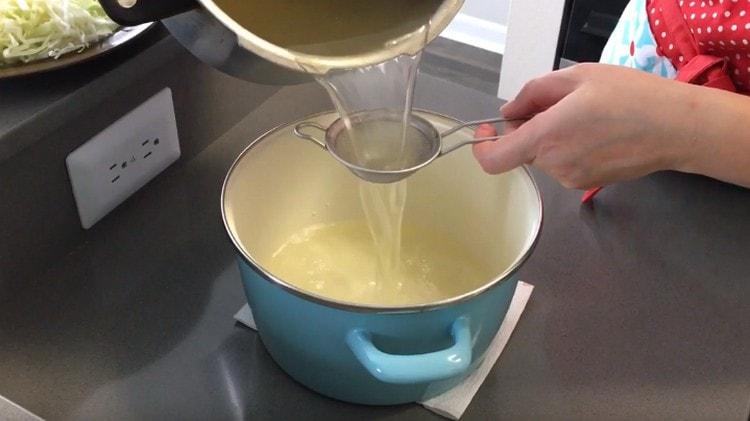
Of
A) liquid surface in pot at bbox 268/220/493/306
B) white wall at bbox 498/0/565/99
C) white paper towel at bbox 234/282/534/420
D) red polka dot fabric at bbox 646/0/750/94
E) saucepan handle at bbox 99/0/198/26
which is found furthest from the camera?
white wall at bbox 498/0/565/99

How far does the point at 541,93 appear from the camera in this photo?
697 millimetres

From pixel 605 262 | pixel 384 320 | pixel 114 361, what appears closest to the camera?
pixel 384 320

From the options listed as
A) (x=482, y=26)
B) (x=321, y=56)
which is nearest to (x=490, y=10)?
(x=482, y=26)

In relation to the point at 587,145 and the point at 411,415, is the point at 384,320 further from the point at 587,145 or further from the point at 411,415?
the point at 587,145

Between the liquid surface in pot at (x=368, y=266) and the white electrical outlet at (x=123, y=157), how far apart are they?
0.16 meters

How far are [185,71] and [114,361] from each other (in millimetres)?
302

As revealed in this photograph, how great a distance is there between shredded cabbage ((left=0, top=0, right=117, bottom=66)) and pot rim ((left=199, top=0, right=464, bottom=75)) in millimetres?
177

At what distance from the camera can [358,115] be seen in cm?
69

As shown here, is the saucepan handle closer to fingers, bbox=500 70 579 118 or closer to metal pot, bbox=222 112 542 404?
metal pot, bbox=222 112 542 404

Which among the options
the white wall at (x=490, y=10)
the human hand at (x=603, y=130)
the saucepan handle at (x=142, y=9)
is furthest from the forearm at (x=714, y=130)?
the white wall at (x=490, y=10)

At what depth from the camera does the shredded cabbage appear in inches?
24.8

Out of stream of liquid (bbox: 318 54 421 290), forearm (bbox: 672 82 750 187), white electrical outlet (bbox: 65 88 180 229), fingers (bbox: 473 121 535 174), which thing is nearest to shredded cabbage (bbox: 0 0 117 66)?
white electrical outlet (bbox: 65 88 180 229)

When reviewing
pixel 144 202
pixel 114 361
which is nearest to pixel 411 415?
pixel 114 361

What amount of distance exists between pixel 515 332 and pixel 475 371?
0.20 feet
